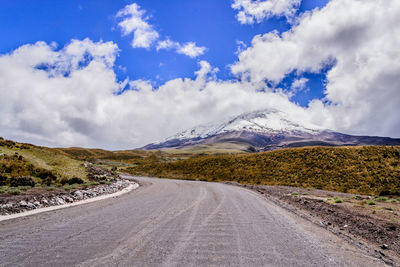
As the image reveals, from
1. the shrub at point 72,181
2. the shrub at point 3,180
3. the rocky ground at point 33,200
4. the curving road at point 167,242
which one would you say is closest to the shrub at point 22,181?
the shrub at point 3,180

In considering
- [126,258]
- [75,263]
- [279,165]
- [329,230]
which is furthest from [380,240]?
[279,165]

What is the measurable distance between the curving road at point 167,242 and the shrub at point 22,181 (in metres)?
9.32

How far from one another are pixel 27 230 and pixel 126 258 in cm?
433

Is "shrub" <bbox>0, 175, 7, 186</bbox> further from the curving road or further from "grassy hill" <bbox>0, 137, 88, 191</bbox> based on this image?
the curving road

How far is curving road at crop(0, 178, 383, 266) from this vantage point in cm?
493

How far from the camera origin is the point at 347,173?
2961cm

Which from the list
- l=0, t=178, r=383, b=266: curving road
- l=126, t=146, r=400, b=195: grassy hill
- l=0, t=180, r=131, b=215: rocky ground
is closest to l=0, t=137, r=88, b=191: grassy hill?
l=0, t=180, r=131, b=215: rocky ground

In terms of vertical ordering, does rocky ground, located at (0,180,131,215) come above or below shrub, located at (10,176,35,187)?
below

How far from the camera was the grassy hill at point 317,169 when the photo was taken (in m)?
26.2

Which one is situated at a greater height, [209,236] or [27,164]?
[27,164]

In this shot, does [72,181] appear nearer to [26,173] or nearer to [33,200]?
[26,173]

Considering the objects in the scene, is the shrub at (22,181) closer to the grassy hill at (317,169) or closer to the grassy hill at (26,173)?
the grassy hill at (26,173)

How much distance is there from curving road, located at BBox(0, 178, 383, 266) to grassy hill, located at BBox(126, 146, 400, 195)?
21.4 meters

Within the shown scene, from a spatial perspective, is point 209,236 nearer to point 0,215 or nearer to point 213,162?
point 0,215
